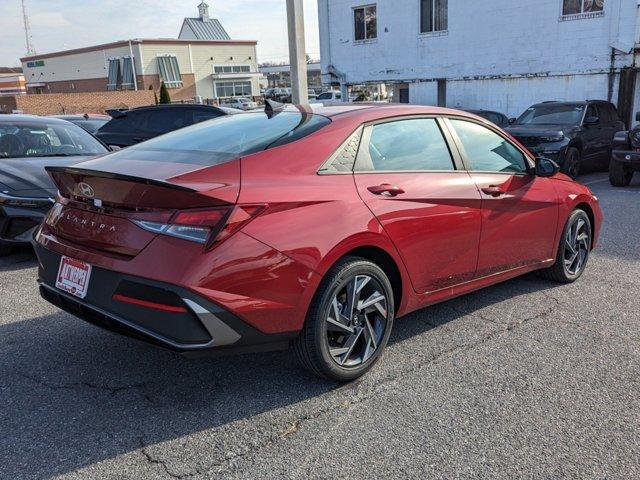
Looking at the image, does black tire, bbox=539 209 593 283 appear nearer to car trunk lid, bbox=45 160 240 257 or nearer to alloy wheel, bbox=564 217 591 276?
alloy wheel, bbox=564 217 591 276

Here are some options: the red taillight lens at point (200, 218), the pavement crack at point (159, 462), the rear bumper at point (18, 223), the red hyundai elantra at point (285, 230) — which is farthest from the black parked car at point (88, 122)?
the pavement crack at point (159, 462)

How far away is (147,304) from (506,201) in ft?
9.09

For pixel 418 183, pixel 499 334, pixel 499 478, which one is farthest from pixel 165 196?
pixel 499 334

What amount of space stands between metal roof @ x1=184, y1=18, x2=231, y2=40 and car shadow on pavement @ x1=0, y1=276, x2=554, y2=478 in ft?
238

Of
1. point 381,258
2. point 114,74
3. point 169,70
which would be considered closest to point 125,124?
point 381,258

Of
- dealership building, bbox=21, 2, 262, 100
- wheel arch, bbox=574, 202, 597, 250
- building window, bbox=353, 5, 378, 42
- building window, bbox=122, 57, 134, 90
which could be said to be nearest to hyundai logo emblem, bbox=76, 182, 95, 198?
wheel arch, bbox=574, 202, 597, 250

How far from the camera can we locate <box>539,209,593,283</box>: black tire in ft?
16.5

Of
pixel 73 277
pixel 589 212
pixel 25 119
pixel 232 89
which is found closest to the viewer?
pixel 73 277

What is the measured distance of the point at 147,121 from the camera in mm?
11297

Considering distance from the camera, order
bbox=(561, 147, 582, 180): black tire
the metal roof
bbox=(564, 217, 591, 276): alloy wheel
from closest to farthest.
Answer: bbox=(564, 217, 591, 276): alloy wheel
bbox=(561, 147, 582, 180): black tire
the metal roof

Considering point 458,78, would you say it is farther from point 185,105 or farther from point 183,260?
point 183,260

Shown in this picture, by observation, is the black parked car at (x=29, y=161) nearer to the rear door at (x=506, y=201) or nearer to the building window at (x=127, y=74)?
the rear door at (x=506, y=201)

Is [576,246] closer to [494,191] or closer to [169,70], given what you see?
[494,191]

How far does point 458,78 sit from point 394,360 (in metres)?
19.6
